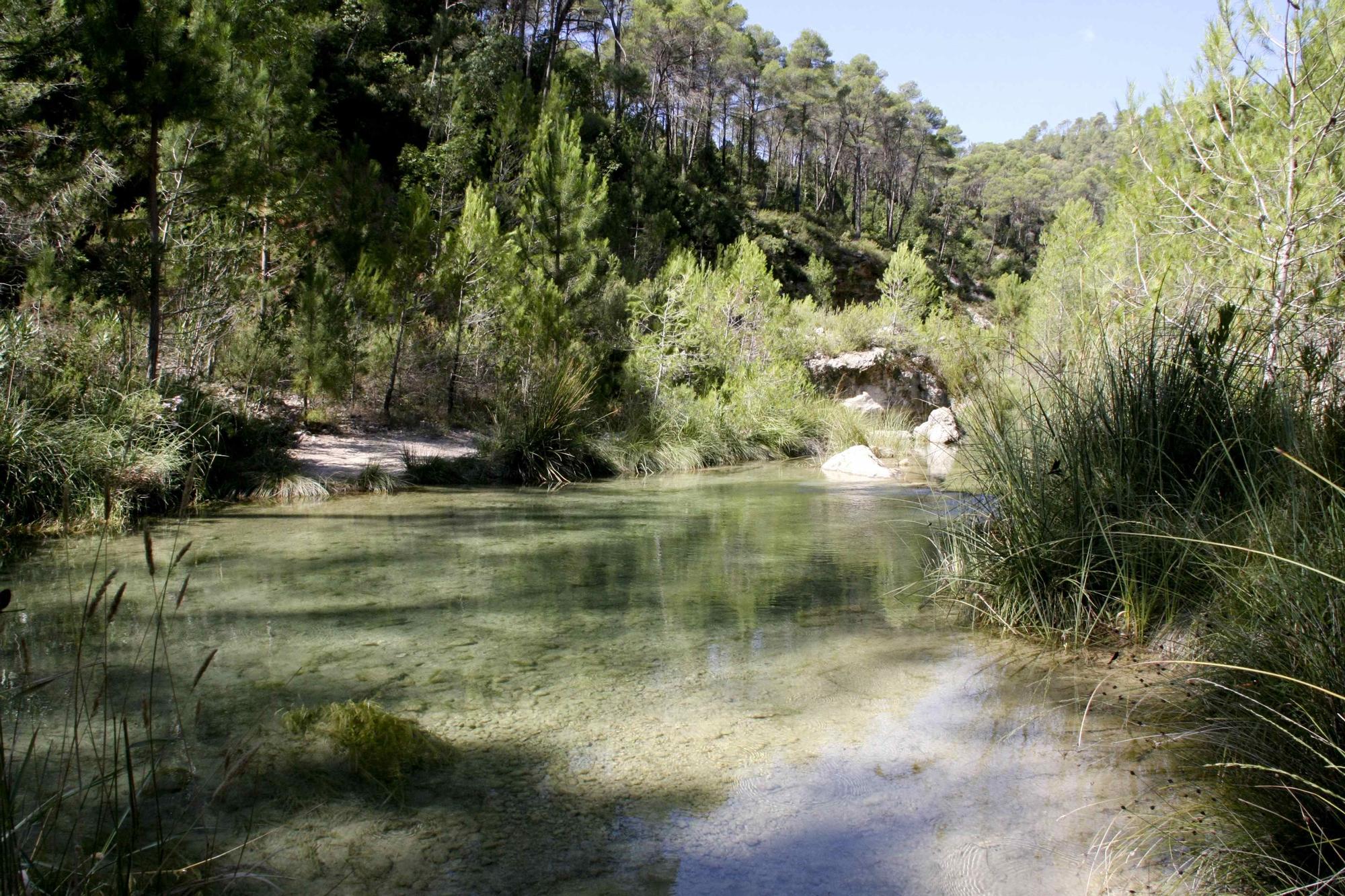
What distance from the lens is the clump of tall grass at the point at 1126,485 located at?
11.5 feet

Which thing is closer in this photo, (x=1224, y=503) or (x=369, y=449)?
(x=1224, y=503)

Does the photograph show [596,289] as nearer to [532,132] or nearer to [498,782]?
[532,132]

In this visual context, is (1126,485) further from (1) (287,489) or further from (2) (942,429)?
(2) (942,429)

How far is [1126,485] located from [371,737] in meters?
3.11

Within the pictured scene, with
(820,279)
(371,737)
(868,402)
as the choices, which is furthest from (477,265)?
(820,279)

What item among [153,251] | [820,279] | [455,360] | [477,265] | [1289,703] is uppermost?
[820,279]

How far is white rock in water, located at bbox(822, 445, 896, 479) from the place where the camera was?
12023 mm

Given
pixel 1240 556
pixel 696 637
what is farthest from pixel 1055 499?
pixel 696 637

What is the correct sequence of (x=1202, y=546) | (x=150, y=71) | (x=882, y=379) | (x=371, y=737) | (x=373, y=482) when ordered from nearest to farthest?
(x=371, y=737) < (x=1202, y=546) < (x=150, y=71) < (x=373, y=482) < (x=882, y=379)

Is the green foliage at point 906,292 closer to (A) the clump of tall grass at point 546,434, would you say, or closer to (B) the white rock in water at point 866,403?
(B) the white rock in water at point 866,403

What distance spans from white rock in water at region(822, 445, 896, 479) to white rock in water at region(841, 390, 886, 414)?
4231 millimetres

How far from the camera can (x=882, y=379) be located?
69.2 ft

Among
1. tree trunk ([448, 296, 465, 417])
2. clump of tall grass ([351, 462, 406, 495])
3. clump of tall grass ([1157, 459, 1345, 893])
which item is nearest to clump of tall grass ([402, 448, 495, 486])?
clump of tall grass ([351, 462, 406, 495])

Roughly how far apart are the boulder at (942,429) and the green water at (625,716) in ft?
31.8
